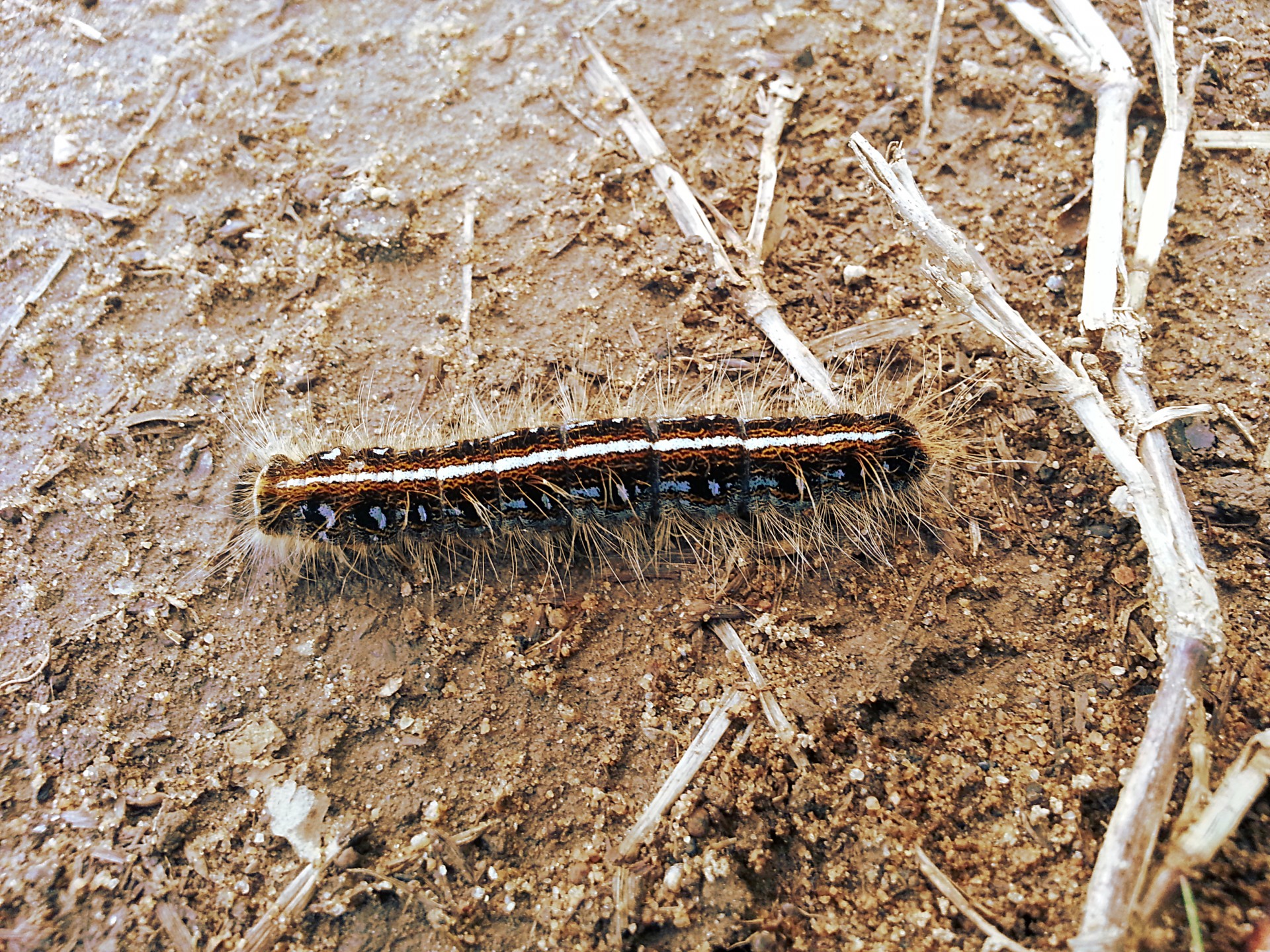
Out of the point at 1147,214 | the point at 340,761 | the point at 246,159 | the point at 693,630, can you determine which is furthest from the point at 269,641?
the point at 1147,214

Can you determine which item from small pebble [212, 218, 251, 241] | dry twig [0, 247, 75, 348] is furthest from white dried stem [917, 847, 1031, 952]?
dry twig [0, 247, 75, 348]

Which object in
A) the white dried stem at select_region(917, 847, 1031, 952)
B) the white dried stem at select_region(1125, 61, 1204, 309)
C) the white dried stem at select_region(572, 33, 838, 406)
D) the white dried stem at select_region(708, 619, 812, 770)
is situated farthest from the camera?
the white dried stem at select_region(572, 33, 838, 406)

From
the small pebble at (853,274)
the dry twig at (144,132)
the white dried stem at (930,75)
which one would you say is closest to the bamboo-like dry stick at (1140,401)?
the white dried stem at (930,75)

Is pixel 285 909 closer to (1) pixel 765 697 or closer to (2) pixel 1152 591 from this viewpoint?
(1) pixel 765 697

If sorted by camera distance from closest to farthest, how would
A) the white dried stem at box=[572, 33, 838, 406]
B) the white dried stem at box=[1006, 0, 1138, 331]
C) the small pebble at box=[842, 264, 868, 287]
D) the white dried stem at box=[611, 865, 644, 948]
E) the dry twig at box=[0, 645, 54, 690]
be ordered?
the white dried stem at box=[611, 865, 644, 948], the dry twig at box=[0, 645, 54, 690], the white dried stem at box=[1006, 0, 1138, 331], the white dried stem at box=[572, 33, 838, 406], the small pebble at box=[842, 264, 868, 287]

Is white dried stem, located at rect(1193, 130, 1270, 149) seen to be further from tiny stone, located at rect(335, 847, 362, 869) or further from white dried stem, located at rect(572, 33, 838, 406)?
tiny stone, located at rect(335, 847, 362, 869)

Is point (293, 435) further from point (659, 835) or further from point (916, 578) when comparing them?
point (916, 578)

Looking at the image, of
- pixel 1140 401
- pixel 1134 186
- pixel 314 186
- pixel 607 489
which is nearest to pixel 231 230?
pixel 314 186

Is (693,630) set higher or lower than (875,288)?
lower
